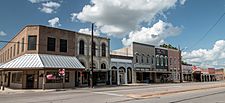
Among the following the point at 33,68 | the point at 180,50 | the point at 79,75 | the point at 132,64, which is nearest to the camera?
the point at 33,68

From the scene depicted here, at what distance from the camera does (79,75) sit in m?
36.8

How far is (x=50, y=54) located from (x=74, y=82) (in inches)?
208

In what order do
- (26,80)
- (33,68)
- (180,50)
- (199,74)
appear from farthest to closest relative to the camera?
(199,74) < (180,50) < (26,80) < (33,68)

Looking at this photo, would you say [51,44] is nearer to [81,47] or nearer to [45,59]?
[45,59]

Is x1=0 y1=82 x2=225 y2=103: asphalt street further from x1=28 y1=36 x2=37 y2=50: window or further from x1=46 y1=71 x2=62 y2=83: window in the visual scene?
x1=28 y1=36 x2=37 y2=50: window

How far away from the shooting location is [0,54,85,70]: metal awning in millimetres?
29861

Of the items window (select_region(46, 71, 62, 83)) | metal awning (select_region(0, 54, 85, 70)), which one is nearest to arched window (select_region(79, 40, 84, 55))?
metal awning (select_region(0, 54, 85, 70))

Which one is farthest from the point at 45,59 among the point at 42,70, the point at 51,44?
the point at 51,44

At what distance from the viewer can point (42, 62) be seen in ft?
100

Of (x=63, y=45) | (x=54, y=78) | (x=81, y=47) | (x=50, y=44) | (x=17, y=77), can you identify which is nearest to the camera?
(x=54, y=78)

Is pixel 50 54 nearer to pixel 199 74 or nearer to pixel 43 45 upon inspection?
pixel 43 45

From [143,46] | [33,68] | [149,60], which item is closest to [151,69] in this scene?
[149,60]

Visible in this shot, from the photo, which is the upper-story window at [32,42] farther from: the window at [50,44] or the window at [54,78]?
the window at [54,78]

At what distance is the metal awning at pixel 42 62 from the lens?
29.9 metres
